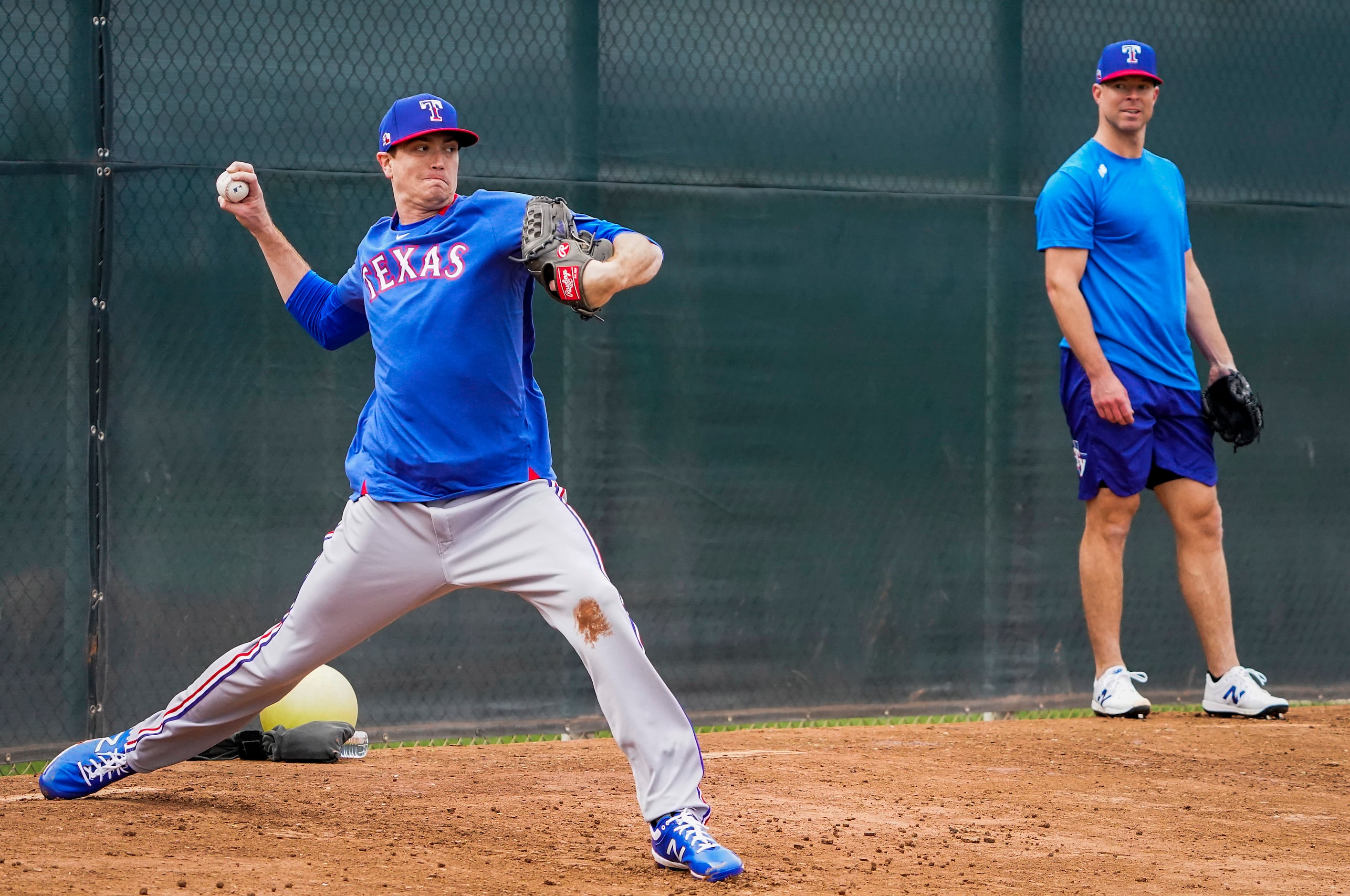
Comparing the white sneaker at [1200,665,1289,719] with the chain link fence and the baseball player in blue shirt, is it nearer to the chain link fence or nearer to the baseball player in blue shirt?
the chain link fence

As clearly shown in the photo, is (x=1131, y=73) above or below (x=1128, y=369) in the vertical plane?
above

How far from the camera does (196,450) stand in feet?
20.1

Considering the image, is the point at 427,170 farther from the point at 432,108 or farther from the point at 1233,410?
the point at 1233,410

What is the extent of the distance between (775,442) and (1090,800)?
241 centimetres

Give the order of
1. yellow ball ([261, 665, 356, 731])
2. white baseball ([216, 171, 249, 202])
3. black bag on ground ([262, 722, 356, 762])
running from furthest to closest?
yellow ball ([261, 665, 356, 731])
black bag on ground ([262, 722, 356, 762])
white baseball ([216, 171, 249, 202])

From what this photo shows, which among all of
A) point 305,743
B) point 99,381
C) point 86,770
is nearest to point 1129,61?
point 305,743

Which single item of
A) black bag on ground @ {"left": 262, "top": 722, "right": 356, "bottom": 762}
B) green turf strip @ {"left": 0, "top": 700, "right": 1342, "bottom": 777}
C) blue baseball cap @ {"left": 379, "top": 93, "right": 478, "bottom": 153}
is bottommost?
green turf strip @ {"left": 0, "top": 700, "right": 1342, "bottom": 777}

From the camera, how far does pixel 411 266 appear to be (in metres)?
4.00

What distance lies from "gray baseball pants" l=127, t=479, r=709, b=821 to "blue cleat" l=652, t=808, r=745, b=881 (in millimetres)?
31

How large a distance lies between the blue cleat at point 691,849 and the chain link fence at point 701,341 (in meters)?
2.77

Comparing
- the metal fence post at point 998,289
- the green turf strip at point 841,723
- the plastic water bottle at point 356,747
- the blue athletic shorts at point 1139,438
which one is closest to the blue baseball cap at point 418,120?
the plastic water bottle at point 356,747

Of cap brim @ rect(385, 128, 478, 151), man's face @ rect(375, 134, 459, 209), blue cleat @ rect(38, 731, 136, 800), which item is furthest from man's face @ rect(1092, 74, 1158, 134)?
blue cleat @ rect(38, 731, 136, 800)

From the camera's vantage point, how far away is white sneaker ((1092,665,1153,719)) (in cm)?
653

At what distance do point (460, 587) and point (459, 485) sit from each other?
302mm
